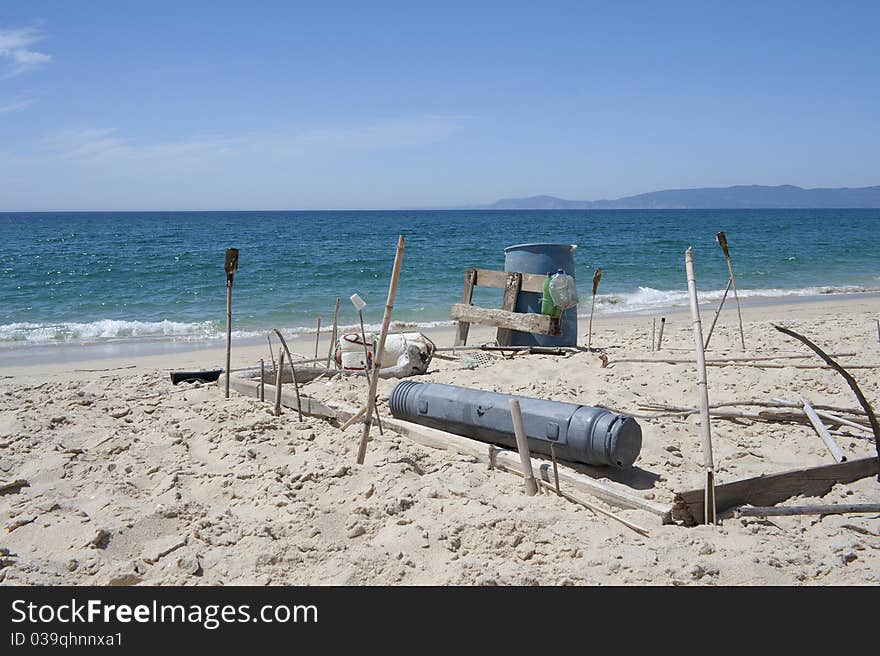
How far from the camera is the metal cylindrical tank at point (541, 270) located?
29.0 feet

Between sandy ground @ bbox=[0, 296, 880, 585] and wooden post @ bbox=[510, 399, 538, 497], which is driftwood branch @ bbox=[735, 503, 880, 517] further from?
wooden post @ bbox=[510, 399, 538, 497]

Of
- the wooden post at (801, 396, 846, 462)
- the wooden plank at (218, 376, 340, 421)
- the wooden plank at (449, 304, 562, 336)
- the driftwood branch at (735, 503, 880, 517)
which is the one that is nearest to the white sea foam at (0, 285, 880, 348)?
the wooden plank at (449, 304, 562, 336)

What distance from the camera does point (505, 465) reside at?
461cm

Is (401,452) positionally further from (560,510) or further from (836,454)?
(836,454)

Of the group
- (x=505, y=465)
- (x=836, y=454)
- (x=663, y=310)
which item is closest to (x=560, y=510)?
(x=505, y=465)

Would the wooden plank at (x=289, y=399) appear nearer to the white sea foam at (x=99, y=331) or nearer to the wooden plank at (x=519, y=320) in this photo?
the wooden plank at (x=519, y=320)

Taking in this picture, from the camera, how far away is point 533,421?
483 centimetres

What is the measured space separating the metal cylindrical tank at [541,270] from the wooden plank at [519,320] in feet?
0.39

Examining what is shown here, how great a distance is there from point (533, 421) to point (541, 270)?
4.29 meters

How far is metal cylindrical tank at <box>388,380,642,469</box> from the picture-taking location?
14.9 ft

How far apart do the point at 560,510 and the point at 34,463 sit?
3720mm

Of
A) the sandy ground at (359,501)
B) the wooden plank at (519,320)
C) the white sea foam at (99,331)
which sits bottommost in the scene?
the white sea foam at (99,331)

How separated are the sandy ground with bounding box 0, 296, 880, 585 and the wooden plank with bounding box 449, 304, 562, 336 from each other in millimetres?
1553

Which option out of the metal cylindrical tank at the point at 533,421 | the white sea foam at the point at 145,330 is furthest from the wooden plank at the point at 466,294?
the metal cylindrical tank at the point at 533,421
